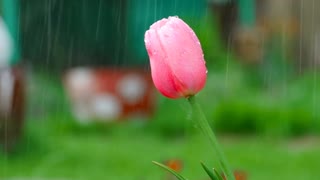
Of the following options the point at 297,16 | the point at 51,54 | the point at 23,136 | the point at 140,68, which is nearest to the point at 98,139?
the point at 23,136

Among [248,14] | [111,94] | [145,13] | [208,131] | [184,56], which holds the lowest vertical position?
[111,94]

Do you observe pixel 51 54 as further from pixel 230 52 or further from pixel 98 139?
pixel 98 139

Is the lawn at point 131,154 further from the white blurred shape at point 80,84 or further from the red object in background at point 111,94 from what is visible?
the white blurred shape at point 80,84

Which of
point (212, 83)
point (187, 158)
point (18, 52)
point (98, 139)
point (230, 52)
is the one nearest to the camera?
point (187, 158)

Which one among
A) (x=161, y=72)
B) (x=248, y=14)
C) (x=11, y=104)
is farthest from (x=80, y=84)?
(x=161, y=72)

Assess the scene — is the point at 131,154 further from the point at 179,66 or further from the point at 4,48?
the point at 179,66
